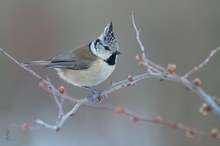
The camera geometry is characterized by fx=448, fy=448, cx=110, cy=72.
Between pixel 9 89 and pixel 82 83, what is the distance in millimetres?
3111

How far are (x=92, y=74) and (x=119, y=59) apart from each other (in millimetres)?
2916

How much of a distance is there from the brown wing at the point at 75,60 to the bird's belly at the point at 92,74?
0.15 ft

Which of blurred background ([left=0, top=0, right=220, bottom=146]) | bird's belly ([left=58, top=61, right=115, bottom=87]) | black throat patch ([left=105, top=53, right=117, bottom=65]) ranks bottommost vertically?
bird's belly ([left=58, top=61, right=115, bottom=87])

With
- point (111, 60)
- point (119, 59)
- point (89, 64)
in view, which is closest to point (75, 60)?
point (89, 64)

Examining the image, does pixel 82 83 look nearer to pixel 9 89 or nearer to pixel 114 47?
pixel 114 47

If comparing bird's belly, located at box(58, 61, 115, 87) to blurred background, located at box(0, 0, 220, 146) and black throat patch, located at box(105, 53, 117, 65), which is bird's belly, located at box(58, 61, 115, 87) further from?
blurred background, located at box(0, 0, 220, 146)

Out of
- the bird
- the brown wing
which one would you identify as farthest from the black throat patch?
the brown wing

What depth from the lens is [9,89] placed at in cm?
585

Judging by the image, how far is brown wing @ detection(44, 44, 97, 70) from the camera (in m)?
2.98

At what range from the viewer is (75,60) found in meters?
3.07

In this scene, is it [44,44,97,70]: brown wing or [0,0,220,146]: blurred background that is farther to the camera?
[0,0,220,146]: blurred background

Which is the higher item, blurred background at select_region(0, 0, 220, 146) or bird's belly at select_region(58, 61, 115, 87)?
blurred background at select_region(0, 0, 220, 146)

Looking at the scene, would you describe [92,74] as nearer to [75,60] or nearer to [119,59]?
[75,60]

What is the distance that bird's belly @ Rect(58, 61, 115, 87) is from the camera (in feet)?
9.62
